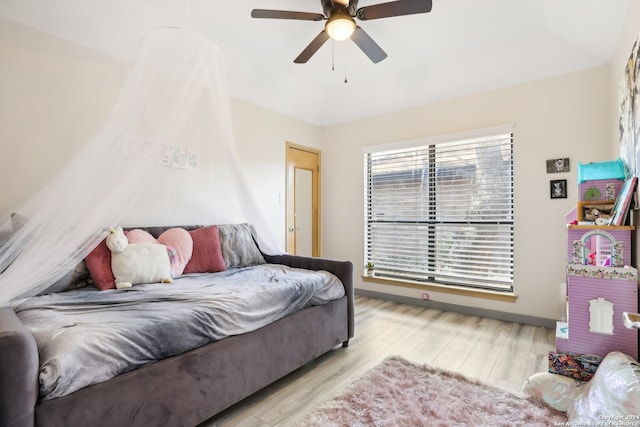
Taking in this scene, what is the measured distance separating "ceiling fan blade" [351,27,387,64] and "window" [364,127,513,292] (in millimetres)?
1536

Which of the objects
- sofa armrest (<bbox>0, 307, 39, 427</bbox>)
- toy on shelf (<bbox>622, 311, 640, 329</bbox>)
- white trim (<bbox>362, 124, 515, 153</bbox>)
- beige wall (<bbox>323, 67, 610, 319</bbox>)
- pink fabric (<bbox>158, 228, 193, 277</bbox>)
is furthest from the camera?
white trim (<bbox>362, 124, 515, 153</bbox>)

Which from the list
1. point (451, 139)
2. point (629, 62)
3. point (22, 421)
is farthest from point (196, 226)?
point (629, 62)

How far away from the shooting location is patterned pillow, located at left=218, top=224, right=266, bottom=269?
2.86m

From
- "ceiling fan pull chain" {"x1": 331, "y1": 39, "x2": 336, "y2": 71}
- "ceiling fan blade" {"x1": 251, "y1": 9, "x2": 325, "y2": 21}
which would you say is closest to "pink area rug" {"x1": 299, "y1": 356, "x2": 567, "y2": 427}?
"ceiling fan blade" {"x1": 251, "y1": 9, "x2": 325, "y2": 21}

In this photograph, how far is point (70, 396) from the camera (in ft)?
3.85

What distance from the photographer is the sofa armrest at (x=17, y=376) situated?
1.00 m

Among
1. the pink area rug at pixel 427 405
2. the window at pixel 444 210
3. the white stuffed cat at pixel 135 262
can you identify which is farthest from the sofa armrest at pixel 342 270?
the window at pixel 444 210

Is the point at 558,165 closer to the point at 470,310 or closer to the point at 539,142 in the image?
the point at 539,142

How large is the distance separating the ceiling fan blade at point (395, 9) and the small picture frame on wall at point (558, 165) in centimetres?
201

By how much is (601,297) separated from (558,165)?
5.22 ft

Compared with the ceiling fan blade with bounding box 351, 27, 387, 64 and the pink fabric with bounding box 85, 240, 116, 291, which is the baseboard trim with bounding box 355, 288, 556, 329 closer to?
the ceiling fan blade with bounding box 351, 27, 387, 64

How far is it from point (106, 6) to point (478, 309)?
4301 mm

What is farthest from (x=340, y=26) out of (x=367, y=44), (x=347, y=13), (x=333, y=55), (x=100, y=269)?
(x=100, y=269)

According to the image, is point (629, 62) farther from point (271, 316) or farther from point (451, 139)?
point (271, 316)
